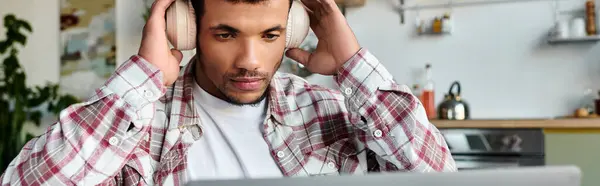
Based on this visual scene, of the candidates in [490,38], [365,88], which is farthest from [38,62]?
[365,88]

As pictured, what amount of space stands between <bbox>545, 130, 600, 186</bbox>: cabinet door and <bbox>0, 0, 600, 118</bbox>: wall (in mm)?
490

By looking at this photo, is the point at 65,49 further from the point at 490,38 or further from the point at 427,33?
the point at 490,38

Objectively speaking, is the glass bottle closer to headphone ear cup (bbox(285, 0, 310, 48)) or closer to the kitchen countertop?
the kitchen countertop

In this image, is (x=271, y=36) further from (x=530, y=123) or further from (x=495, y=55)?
(x=495, y=55)

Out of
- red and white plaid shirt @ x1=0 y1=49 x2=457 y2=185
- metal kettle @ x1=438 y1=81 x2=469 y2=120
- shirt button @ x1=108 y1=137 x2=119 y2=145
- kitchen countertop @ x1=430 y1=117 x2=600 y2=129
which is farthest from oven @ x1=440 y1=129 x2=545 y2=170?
shirt button @ x1=108 y1=137 x2=119 y2=145

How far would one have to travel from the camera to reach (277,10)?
1.00 metres

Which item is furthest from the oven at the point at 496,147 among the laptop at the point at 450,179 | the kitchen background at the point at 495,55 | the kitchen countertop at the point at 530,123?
the laptop at the point at 450,179

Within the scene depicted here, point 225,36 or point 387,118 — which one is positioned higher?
point 225,36

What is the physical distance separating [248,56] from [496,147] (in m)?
1.82

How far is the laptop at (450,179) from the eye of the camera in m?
0.47

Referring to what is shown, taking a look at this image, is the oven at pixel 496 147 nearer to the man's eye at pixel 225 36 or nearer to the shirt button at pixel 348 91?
the shirt button at pixel 348 91

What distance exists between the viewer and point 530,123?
243 cm

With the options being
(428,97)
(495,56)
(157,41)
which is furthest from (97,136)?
(495,56)

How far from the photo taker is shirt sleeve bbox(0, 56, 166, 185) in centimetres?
90
